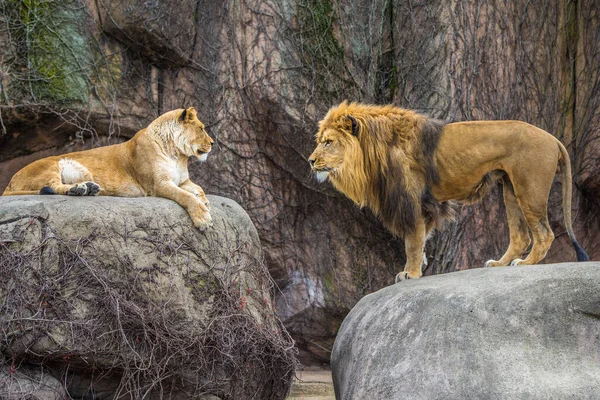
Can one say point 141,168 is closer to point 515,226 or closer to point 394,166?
point 394,166

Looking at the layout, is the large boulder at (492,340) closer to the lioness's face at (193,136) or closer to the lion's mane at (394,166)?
the lion's mane at (394,166)

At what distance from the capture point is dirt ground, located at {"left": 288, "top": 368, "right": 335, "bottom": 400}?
7.10 metres

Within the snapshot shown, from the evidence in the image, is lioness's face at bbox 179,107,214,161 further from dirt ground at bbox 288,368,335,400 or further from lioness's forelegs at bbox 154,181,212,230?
dirt ground at bbox 288,368,335,400

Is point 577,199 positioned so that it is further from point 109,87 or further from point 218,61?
point 109,87

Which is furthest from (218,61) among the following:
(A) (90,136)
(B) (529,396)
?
(B) (529,396)

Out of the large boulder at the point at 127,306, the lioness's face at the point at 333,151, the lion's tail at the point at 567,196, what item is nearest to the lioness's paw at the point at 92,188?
the large boulder at the point at 127,306

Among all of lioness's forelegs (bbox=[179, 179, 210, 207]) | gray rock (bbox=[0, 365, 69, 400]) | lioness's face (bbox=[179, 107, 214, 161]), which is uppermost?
lioness's face (bbox=[179, 107, 214, 161])

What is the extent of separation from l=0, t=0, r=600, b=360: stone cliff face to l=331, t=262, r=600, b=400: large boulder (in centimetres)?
362

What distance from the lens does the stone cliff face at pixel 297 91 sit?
8227 mm

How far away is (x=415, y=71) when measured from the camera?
8.55m

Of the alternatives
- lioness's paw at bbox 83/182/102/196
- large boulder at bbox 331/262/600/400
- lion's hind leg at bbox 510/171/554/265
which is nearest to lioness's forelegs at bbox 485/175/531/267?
lion's hind leg at bbox 510/171/554/265

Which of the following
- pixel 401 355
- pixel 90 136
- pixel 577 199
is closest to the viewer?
pixel 401 355

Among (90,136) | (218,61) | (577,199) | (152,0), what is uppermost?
(152,0)

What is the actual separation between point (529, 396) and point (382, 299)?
1.49 m
